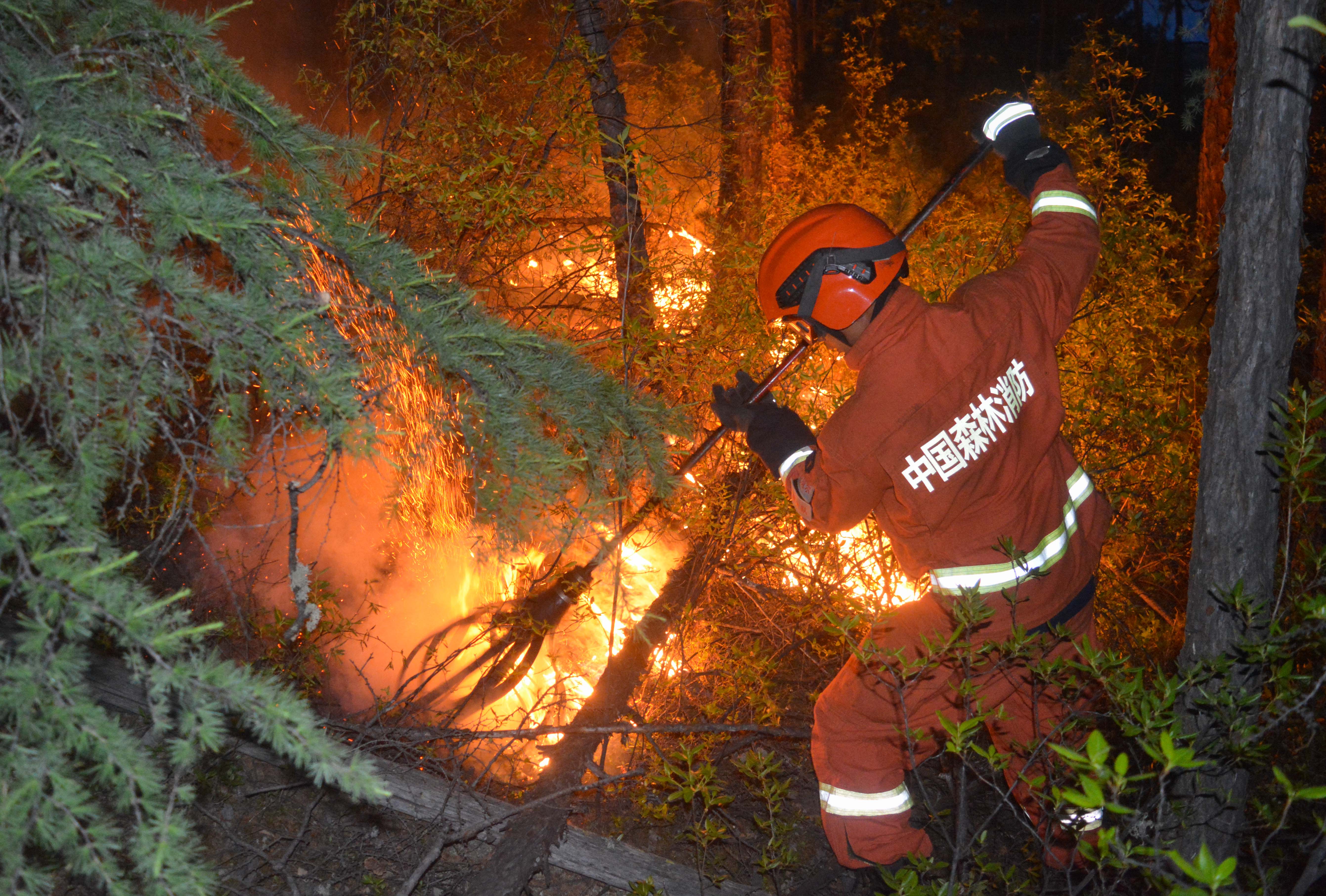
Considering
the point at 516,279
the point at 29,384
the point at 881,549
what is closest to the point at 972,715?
the point at 881,549

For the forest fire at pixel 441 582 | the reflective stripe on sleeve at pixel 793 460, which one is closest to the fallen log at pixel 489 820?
the forest fire at pixel 441 582

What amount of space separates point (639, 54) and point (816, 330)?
125 inches

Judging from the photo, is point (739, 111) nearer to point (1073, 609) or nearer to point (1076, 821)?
point (1073, 609)

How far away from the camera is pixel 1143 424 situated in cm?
426

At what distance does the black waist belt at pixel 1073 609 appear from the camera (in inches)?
110

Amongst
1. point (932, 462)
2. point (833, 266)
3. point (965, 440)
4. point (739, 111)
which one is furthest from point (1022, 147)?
point (739, 111)

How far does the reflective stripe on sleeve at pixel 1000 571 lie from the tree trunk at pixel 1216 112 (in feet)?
11.7

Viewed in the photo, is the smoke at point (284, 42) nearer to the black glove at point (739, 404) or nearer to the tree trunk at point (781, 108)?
the tree trunk at point (781, 108)

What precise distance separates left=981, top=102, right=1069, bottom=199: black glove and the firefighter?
0.06 ft

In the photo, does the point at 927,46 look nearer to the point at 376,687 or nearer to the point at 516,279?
the point at 516,279

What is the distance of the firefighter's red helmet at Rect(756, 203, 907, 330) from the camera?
2719 mm

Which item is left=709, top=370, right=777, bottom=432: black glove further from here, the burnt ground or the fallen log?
the fallen log

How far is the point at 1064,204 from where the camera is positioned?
2.99m

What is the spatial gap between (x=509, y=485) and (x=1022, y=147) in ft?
8.43
